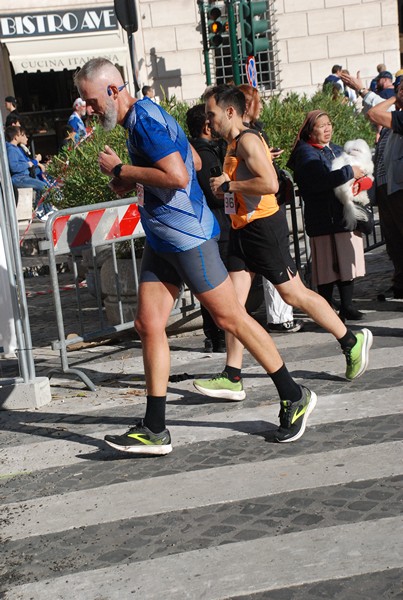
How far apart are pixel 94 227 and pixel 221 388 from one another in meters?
1.97

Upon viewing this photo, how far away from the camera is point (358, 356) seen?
6805 mm

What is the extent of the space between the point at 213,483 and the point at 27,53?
21.2m

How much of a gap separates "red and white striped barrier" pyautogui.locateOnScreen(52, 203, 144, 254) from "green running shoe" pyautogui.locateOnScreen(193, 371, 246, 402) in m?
1.72

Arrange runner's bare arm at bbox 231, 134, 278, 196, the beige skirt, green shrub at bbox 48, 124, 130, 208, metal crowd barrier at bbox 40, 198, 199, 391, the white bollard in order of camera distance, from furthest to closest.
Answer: green shrub at bbox 48, 124, 130, 208 → the beige skirt → metal crowd barrier at bbox 40, 198, 199, 391 → the white bollard → runner's bare arm at bbox 231, 134, 278, 196

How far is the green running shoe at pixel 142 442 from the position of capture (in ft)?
18.8

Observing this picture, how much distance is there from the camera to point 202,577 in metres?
4.21

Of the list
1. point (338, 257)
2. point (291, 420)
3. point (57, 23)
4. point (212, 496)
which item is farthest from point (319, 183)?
point (57, 23)

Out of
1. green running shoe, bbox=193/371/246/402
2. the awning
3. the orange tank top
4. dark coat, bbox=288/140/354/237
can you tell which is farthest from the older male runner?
the awning

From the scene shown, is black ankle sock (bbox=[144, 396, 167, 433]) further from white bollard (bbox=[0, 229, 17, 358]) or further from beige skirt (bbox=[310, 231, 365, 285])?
beige skirt (bbox=[310, 231, 365, 285])

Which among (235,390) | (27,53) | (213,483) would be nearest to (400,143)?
(235,390)

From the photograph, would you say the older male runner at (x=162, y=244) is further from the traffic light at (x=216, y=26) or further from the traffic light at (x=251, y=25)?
the traffic light at (x=216, y=26)

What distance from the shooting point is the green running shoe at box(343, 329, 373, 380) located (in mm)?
6793

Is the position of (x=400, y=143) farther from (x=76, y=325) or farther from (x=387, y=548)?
(x=387, y=548)

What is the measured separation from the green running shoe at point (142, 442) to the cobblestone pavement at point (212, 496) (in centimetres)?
6
